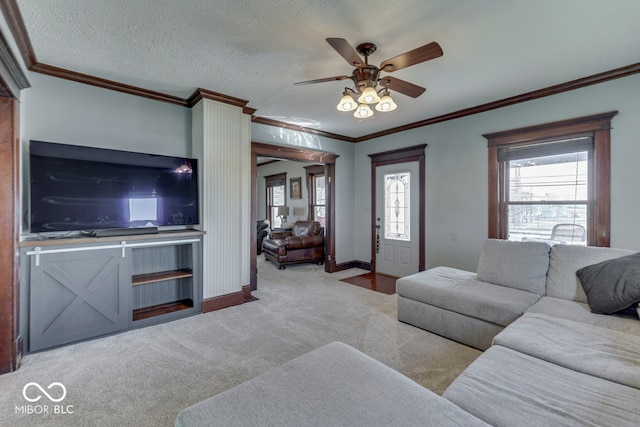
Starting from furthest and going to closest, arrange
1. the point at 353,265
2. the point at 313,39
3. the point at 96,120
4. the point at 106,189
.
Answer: the point at 353,265, the point at 96,120, the point at 106,189, the point at 313,39

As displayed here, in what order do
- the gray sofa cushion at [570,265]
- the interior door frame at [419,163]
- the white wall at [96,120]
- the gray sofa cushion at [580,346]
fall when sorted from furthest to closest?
1. the interior door frame at [419,163]
2. the white wall at [96,120]
3. the gray sofa cushion at [570,265]
4. the gray sofa cushion at [580,346]

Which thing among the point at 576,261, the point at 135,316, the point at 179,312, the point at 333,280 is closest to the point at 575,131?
the point at 576,261

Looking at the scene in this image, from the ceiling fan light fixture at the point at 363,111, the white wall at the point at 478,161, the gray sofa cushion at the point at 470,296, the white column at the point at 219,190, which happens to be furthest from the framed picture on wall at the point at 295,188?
the ceiling fan light fixture at the point at 363,111

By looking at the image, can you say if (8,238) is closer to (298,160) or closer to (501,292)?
(298,160)

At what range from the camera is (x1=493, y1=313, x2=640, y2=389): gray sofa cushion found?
140cm

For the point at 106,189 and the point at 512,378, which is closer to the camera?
the point at 512,378

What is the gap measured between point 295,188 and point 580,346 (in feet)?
23.1

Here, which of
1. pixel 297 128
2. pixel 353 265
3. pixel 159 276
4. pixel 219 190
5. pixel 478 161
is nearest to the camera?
pixel 159 276

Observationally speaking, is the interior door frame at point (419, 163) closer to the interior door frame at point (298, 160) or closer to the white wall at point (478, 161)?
the white wall at point (478, 161)

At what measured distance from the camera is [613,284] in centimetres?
213

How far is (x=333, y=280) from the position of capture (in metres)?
4.98

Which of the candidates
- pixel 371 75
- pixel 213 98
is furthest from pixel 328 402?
pixel 213 98

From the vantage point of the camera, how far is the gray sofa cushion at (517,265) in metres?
2.68

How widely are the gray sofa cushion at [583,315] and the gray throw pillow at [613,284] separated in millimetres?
70
